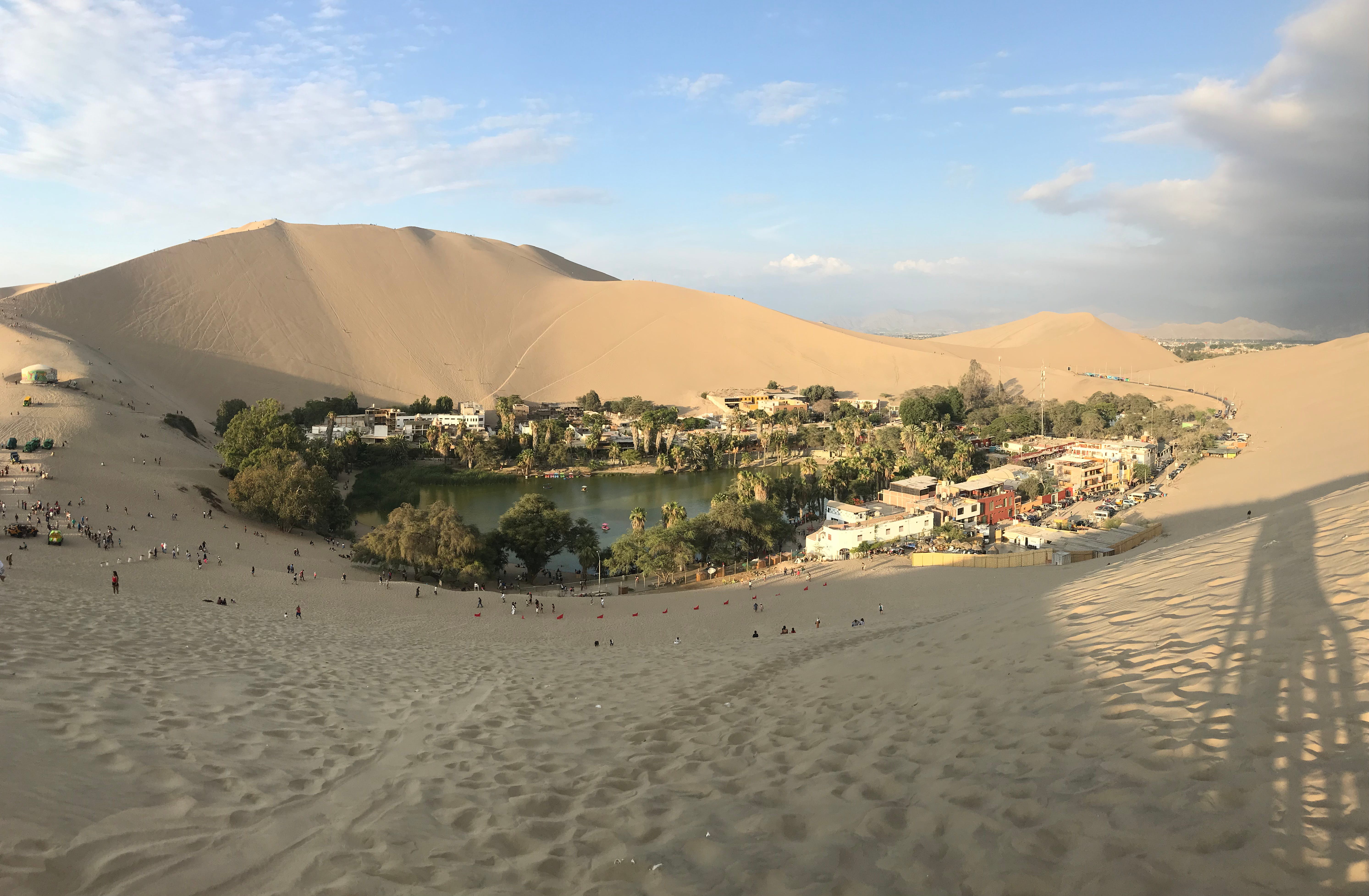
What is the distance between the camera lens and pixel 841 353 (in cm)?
9888

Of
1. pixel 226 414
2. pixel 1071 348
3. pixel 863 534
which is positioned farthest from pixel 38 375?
pixel 1071 348

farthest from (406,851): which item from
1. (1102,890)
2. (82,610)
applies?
(82,610)

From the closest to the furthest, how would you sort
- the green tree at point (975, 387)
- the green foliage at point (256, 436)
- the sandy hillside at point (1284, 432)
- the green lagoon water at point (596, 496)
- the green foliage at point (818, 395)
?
the sandy hillside at point (1284, 432)
the green foliage at point (256, 436)
the green lagoon water at point (596, 496)
the green tree at point (975, 387)
the green foliage at point (818, 395)

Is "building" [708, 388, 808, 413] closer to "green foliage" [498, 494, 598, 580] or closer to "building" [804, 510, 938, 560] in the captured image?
"building" [804, 510, 938, 560]

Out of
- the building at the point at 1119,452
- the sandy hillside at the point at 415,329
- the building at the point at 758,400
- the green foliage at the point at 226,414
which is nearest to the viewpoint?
the building at the point at 1119,452

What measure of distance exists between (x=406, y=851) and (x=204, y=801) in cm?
141

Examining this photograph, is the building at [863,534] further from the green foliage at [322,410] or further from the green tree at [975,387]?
the green tree at [975,387]

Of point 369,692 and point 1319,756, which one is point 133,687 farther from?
point 1319,756

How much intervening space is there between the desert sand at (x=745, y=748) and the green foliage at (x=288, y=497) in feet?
54.9

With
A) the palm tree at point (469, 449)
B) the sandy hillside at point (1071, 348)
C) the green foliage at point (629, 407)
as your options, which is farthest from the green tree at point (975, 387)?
the palm tree at point (469, 449)

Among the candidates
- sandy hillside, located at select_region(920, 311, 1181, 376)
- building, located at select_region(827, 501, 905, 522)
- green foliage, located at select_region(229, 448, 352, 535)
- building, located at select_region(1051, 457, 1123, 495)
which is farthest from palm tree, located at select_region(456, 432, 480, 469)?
sandy hillside, located at select_region(920, 311, 1181, 376)

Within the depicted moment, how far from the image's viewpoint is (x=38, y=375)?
42531 mm

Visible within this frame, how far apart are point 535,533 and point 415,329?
72.2 m

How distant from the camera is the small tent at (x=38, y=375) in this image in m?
42.2
